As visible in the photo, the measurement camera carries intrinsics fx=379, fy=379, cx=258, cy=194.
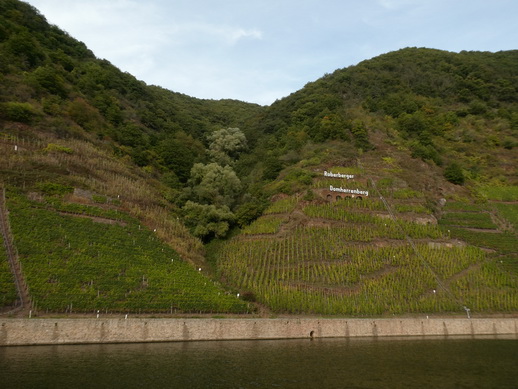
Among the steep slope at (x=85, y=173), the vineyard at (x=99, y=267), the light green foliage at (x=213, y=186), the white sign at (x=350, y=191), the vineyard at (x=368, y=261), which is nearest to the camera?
the vineyard at (x=99, y=267)

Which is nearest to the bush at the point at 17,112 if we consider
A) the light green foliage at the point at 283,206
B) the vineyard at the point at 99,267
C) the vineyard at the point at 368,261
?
the vineyard at the point at 99,267

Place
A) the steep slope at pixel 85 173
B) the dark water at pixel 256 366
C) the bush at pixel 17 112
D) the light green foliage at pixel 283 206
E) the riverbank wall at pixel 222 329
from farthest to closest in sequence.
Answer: the light green foliage at pixel 283 206 → the bush at pixel 17 112 → the steep slope at pixel 85 173 → the riverbank wall at pixel 222 329 → the dark water at pixel 256 366

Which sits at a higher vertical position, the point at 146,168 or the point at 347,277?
A: the point at 146,168

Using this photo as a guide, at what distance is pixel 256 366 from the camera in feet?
65.9

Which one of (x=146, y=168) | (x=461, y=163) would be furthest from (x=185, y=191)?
(x=461, y=163)

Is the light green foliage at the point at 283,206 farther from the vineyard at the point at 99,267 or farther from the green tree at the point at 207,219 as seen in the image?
the vineyard at the point at 99,267

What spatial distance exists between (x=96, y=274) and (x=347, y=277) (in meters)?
22.4

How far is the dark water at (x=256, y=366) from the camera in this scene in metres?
17.0

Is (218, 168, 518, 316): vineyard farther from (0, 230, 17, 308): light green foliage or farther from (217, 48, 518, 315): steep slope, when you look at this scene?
(0, 230, 17, 308): light green foliage

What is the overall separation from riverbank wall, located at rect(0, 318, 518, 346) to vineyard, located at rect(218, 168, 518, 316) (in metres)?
1.80

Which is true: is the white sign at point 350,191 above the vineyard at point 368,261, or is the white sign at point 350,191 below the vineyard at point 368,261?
above

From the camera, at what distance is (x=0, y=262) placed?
26312 millimetres

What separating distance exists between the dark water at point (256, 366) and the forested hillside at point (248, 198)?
19.8ft

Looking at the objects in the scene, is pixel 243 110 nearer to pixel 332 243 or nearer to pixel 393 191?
pixel 393 191
